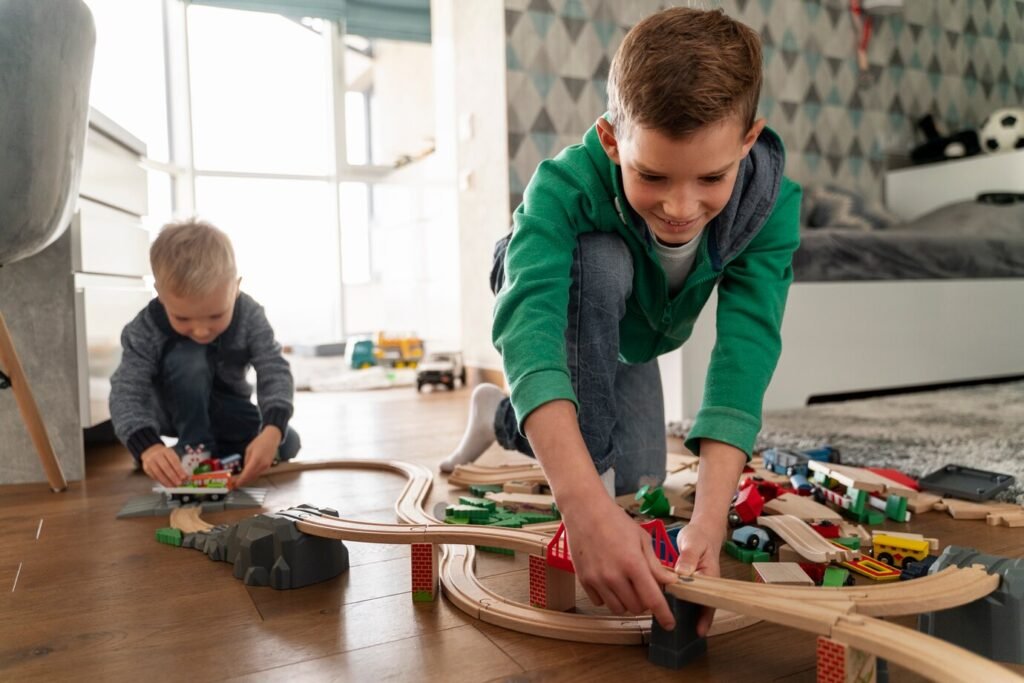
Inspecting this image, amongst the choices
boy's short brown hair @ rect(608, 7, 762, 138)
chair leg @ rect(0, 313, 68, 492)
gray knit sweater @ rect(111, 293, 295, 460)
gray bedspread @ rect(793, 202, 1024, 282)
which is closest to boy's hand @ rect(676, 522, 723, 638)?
boy's short brown hair @ rect(608, 7, 762, 138)

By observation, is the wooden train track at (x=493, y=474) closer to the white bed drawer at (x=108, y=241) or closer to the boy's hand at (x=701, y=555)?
the boy's hand at (x=701, y=555)

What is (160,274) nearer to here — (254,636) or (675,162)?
(254,636)

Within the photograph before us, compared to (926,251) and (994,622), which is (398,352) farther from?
(994,622)

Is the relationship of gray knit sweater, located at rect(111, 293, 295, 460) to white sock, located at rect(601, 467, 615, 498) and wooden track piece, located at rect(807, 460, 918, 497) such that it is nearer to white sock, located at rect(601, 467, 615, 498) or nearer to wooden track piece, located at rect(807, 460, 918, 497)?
white sock, located at rect(601, 467, 615, 498)

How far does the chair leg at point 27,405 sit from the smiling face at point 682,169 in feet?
3.32

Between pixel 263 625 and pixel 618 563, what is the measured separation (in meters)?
0.36

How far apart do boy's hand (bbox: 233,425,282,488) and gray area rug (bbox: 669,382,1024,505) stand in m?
0.88

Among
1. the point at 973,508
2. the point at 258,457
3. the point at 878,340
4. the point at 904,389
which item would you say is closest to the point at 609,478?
the point at 973,508

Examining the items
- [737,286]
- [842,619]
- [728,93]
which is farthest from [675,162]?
[842,619]

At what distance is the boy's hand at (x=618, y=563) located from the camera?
0.61 m

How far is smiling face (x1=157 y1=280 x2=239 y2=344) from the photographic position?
4.35 ft

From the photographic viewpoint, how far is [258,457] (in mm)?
1300

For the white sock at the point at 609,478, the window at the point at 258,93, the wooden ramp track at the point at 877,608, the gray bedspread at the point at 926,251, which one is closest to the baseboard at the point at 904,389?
the gray bedspread at the point at 926,251

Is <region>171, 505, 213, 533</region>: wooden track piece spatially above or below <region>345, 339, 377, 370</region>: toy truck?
below
